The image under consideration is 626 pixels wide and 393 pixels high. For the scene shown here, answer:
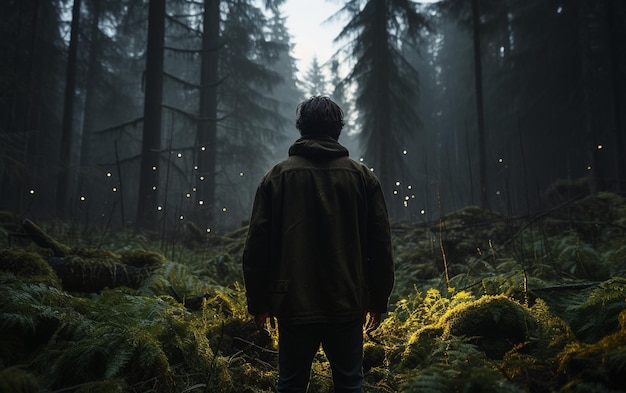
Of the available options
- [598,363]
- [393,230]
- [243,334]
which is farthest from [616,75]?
[243,334]

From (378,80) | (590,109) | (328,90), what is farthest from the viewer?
(328,90)

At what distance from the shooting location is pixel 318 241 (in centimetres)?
243

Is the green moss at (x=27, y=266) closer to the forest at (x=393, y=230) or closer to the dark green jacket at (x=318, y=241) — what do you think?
the forest at (x=393, y=230)

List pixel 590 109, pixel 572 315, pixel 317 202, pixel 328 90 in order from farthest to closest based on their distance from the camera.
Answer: pixel 328 90 < pixel 590 109 < pixel 572 315 < pixel 317 202

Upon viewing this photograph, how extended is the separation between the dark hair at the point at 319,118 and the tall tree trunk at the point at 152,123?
9740 millimetres

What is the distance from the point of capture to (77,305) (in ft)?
10.6

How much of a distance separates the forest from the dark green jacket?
684 mm

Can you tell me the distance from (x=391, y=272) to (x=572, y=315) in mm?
1988

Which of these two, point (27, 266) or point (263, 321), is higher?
Answer: point (27, 266)

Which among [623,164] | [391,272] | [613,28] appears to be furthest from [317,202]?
[613,28]

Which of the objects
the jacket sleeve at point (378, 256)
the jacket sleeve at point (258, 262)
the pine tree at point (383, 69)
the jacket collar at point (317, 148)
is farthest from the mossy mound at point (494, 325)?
the pine tree at point (383, 69)

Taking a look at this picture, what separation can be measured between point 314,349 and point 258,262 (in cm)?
71

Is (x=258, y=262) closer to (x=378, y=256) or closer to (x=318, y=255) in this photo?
(x=318, y=255)

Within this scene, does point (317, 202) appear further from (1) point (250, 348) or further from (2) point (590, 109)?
(2) point (590, 109)
